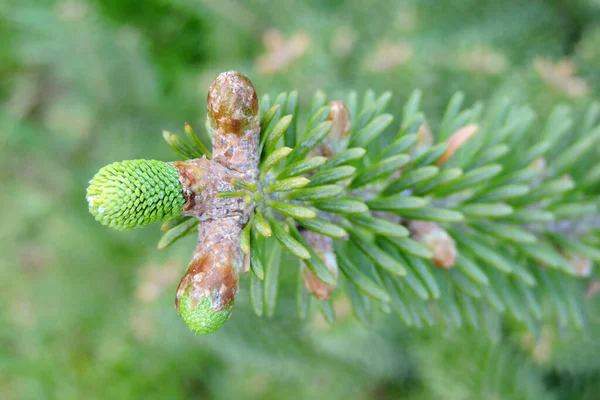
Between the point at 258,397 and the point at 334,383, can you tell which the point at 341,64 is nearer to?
the point at 334,383

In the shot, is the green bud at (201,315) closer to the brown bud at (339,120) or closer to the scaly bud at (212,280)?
the scaly bud at (212,280)

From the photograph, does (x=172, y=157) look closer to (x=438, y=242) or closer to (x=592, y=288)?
(x=438, y=242)

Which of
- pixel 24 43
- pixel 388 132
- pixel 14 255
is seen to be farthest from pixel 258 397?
pixel 24 43

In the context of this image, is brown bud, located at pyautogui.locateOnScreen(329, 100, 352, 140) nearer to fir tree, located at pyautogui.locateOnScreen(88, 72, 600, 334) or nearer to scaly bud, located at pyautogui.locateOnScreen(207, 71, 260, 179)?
fir tree, located at pyautogui.locateOnScreen(88, 72, 600, 334)

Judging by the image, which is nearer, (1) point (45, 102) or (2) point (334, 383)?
(2) point (334, 383)

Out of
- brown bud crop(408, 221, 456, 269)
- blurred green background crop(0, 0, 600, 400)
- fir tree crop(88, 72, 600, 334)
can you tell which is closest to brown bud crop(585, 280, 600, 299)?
fir tree crop(88, 72, 600, 334)

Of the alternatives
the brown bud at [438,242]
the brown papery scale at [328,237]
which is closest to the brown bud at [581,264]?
the brown bud at [438,242]

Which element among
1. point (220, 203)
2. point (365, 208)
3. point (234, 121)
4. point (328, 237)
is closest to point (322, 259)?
point (328, 237)
